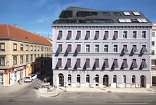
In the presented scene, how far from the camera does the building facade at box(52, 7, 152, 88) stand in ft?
151

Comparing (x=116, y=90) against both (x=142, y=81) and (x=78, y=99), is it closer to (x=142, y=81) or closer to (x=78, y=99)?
(x=142, y=81)

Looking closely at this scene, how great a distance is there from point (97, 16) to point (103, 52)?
912 cm

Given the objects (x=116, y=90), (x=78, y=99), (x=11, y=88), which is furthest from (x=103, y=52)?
(x=11, y=88)

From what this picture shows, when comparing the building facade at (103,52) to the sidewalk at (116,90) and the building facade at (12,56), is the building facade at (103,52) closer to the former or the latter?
the sidewalk at (116,90)

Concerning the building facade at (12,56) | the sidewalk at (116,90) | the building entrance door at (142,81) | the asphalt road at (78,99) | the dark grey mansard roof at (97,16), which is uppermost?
the dark grey mansard roof at (97,16)

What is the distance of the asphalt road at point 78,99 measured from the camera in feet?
112

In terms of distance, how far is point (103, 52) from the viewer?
46156mm

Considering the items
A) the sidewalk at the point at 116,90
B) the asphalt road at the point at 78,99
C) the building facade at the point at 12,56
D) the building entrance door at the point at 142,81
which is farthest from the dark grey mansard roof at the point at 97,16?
the asphalt road at the point at 78,99

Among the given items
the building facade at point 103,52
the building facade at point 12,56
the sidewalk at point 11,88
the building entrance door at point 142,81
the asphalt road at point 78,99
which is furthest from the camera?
the building facade at point 12,56

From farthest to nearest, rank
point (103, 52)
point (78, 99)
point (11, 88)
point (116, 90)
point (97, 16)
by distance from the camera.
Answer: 1. point (97, 16)
2. point (103, 52)
3. point (11, 88)
4. point (116, 90)
5. point (78, 99)

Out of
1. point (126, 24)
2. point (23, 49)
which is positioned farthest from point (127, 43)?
point (23, 49)

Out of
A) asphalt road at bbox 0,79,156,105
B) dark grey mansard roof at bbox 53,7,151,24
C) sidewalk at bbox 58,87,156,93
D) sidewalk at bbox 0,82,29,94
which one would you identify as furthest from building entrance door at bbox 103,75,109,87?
sidewalk at bbox 0,82,29,94

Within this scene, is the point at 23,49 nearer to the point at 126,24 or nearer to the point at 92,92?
the point at 92,92

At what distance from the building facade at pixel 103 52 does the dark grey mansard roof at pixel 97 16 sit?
2.49 feet
